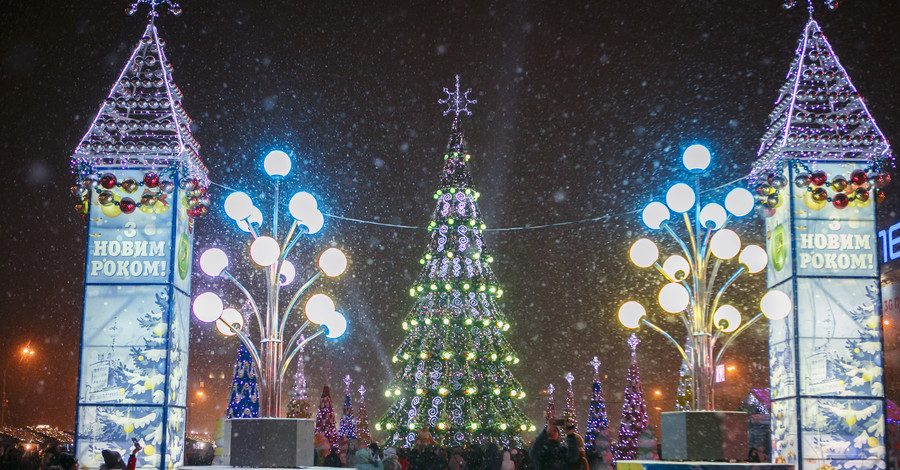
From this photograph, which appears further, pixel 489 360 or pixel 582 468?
pixel 489 360

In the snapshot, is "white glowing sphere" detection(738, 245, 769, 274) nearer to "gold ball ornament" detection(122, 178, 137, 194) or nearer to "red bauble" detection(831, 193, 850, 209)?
"red bauble" detection(831, 193, 850, 209)

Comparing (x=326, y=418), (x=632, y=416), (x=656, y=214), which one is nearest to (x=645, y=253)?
(x=656, y=214)

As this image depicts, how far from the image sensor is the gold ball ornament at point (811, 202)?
11.8 metres

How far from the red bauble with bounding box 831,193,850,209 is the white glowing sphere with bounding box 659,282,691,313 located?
3122 millimetres

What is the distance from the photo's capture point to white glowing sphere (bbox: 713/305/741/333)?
10297 millimetres

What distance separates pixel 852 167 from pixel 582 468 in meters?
6.49

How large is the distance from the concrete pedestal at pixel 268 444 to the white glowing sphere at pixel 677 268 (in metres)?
5.26

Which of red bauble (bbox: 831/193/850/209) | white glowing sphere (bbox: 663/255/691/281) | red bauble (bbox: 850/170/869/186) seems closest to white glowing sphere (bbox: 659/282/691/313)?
white glowing sphere (bbox: 663/255/691/281)

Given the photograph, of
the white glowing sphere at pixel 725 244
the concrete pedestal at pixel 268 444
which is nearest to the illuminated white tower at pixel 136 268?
the concrete pedestal at pixel 268 444

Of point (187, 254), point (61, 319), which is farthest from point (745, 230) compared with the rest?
point (61, 319)

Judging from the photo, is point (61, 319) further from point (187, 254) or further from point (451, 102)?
point (187, 254)

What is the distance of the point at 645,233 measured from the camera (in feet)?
78.1

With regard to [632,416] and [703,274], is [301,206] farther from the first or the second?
[632,416]

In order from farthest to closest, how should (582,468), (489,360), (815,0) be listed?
1. (489,360)
2. (815,0)
3. (582,468)
